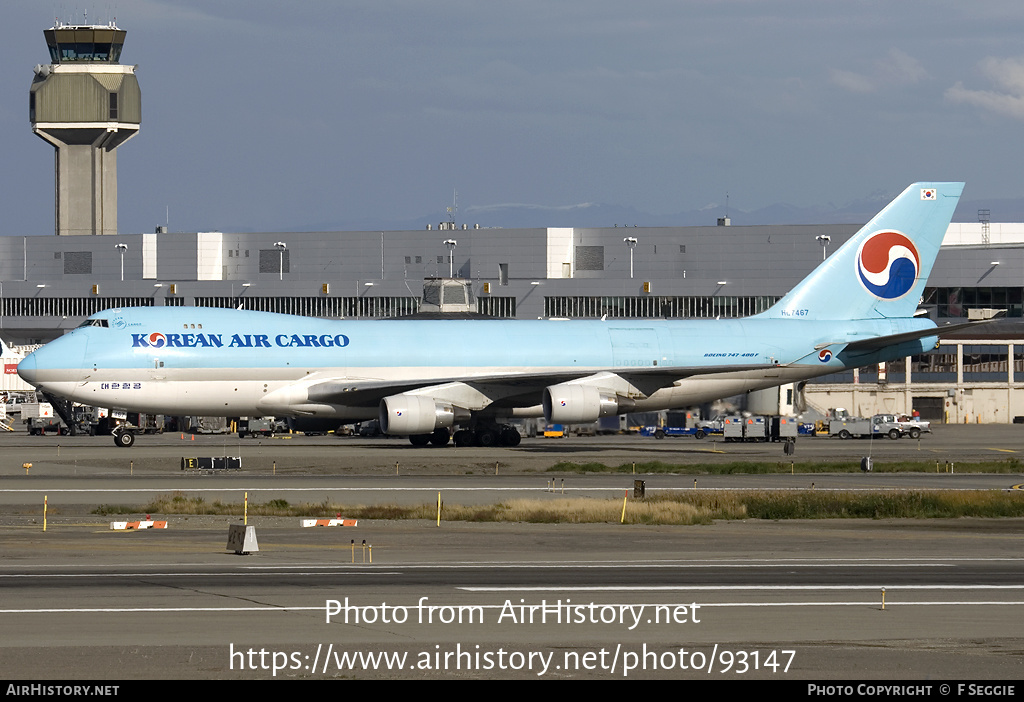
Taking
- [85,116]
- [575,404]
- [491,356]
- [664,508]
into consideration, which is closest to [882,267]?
[575,404]

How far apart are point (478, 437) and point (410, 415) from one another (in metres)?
7.00

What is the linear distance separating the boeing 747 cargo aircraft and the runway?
18.8 metres

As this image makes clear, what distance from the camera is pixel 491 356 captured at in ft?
190

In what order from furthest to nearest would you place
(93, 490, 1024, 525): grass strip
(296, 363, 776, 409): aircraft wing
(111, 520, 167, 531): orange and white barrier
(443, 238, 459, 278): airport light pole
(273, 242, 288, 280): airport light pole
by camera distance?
1. (273, 242, 288, 280): airport light pole
2. (443, 238, 459, 278): airport light pole
3. (296, 363, 776, 409): aircraft wing
4. (93, 490, 1024, 525): grass strip
5. (111, 520, 167, 531): orange and white barrier

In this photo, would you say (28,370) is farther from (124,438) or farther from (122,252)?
(122,252)

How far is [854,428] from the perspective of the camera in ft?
251

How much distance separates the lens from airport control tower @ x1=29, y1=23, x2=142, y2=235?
173 m

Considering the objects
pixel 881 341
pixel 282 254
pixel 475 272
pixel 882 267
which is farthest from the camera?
pixel 282 254

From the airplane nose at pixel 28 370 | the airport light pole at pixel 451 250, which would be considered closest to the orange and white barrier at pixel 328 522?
the airplane nose at pixel 28 370

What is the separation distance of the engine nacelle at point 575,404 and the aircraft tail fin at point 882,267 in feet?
42.3

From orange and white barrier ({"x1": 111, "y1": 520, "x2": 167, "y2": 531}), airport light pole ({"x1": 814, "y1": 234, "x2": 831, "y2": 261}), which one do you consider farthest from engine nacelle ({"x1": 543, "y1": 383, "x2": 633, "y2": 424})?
airport light pole ({"x1": 814, "y1": 234, "x2": 831, "y2": 261})

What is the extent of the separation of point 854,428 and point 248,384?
38.1m

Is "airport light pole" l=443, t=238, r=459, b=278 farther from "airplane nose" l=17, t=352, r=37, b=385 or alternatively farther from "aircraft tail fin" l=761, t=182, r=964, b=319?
"airplane nose" l=17, t=352, r=37, b=385
